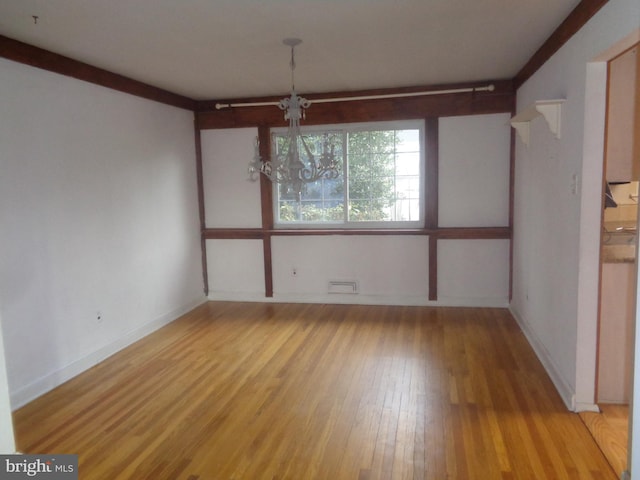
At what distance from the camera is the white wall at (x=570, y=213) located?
2492mm

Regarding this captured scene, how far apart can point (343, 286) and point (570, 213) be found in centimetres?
284

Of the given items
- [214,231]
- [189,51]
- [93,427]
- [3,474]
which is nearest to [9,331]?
[93,427]

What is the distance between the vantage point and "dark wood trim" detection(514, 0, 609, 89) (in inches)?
95.2

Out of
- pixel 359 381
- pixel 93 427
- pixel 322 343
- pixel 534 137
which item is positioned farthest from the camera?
pixel 322 343

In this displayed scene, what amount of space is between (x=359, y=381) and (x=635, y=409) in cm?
168

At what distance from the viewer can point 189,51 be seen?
328 centimetres

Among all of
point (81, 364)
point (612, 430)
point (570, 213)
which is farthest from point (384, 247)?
point (81, 364)

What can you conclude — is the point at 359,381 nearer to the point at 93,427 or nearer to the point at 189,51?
the point at 93,427

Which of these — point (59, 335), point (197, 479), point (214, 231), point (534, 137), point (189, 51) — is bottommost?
point (197, 479)

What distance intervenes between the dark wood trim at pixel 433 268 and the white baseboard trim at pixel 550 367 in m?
0.94

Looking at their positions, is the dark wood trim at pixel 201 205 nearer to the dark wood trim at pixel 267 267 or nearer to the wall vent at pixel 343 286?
the dark wood trim at pixel 267 267

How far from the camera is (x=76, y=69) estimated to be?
136 inches

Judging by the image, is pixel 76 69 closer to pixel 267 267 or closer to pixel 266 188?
pixel 266 188

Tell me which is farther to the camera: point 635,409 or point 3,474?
point 635,409
